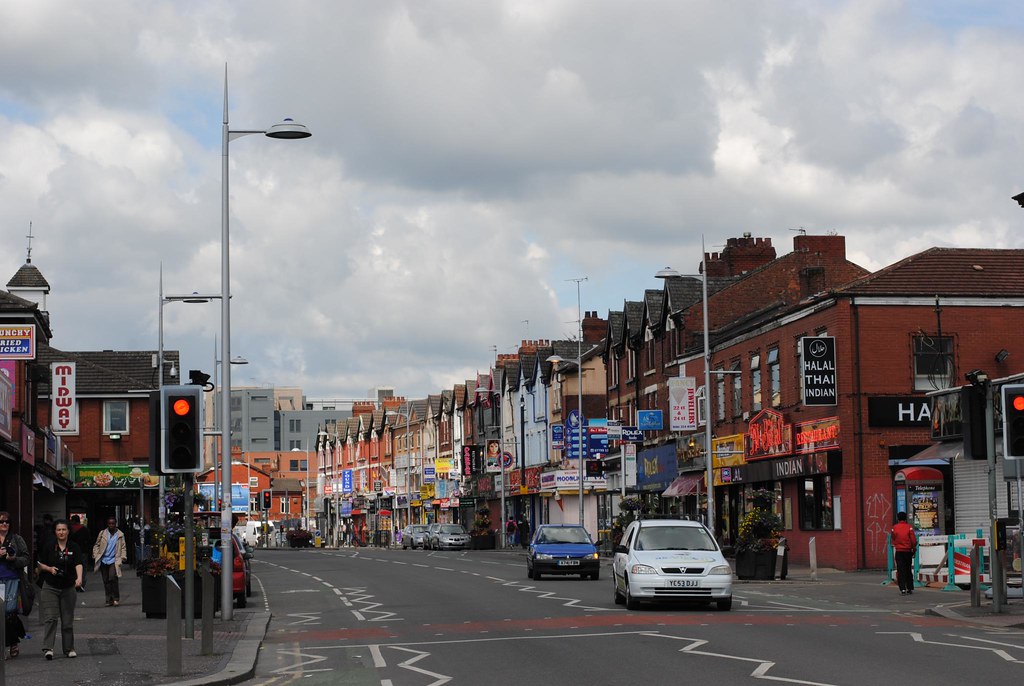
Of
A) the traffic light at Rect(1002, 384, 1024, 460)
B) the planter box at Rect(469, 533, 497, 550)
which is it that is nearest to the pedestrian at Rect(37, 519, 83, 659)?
the traffic light at Rect(1002, 384, 1024, 460)

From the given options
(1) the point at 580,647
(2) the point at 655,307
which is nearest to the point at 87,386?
(2) the point at 655,307

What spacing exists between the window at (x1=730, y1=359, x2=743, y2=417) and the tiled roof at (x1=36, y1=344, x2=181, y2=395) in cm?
2314

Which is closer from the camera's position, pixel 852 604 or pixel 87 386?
pixel 852 604

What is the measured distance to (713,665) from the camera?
51.5 ft

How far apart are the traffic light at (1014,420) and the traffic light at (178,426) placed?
1172cm

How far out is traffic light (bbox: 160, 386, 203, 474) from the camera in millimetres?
17094

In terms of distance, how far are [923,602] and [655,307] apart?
119 ft

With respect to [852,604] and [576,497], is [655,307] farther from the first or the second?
[852,604]

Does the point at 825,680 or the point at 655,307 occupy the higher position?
the point at 655,307

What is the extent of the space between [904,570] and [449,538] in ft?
181

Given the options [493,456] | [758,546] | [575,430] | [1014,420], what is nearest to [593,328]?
[493,456]

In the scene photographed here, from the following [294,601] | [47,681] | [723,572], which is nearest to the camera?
[47,681]

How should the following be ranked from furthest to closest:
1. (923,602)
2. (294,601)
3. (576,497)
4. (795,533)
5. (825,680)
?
(576,497), (795,533), (294,601), (923,602), (825,680)

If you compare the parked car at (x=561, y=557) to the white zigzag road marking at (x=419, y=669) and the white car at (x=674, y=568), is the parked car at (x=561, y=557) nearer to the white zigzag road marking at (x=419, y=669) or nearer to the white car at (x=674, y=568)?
the white car at (x=674, y=568)
